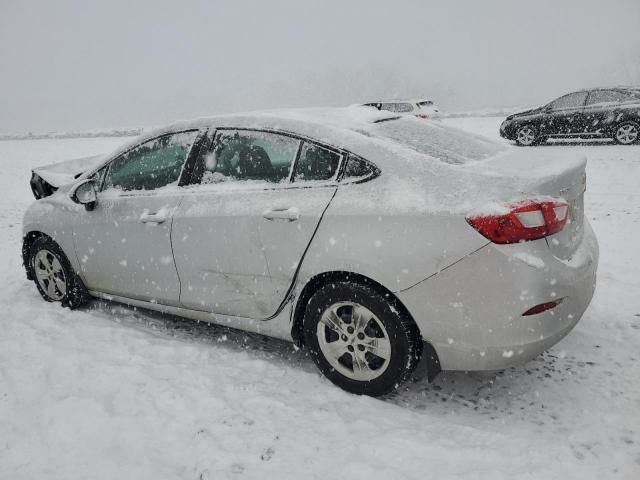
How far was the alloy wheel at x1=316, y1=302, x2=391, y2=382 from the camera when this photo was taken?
8.91 ft

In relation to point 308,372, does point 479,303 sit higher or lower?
higher

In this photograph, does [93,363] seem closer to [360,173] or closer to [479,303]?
[360,173]

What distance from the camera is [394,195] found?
2564 mm

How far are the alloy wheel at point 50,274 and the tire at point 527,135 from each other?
38.8ft

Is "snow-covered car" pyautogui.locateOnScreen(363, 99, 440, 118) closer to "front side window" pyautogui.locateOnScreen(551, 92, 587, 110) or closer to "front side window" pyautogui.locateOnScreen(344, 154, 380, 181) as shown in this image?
"front side window" pyautogui.locateOnScreen(551, 92, 587, 110)

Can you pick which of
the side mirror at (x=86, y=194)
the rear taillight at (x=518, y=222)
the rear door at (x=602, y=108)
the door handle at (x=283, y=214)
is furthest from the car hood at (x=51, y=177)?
the rear door at (x=602, y=108)

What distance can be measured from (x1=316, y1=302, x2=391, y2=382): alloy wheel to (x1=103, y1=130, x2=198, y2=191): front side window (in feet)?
4.87

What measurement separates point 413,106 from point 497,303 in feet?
47.9

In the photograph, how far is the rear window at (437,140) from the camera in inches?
112

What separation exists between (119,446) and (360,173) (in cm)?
187

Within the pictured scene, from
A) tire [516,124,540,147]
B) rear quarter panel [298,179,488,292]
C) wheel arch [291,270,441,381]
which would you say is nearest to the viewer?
rear quarter panel [298,179,488,292]

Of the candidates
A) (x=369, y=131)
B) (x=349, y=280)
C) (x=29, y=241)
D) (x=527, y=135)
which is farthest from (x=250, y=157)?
(x=527, y=135)

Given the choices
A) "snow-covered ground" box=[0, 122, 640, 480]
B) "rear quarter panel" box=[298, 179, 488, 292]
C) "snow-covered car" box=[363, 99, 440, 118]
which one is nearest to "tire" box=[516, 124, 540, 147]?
"snow-covered car" box=[363, 99, 440, 118]

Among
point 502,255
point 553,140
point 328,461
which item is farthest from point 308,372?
point 553,140
